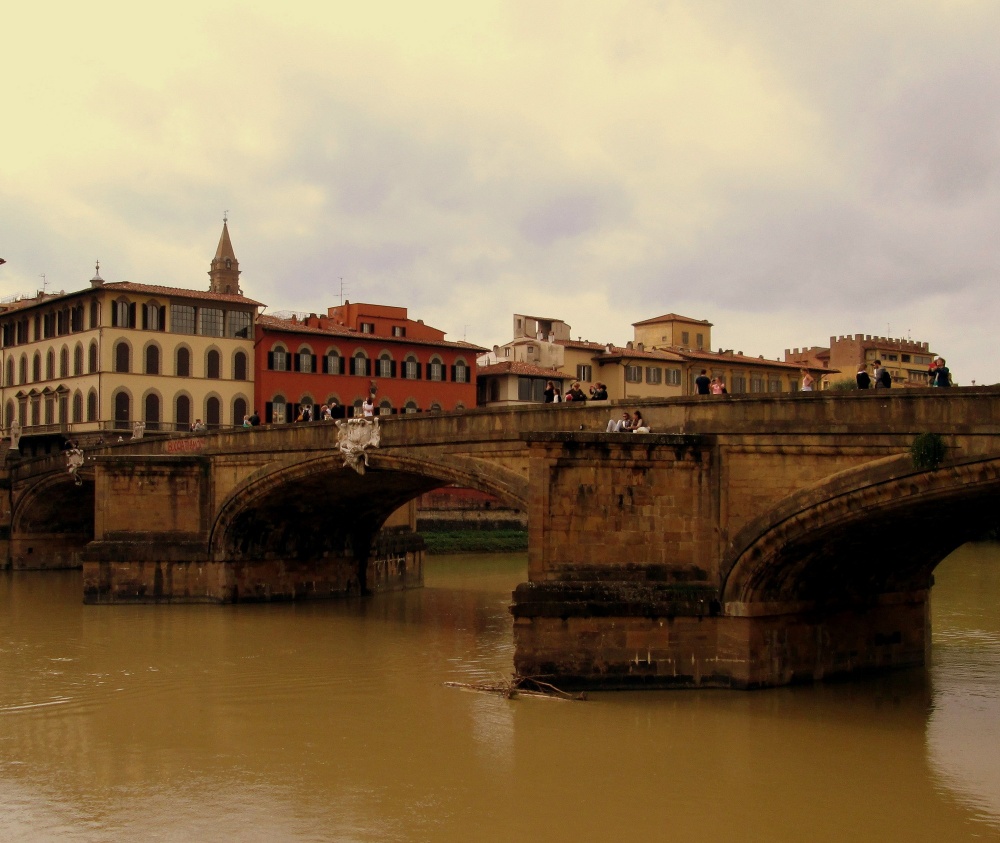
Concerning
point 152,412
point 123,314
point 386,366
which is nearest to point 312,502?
point 152,412

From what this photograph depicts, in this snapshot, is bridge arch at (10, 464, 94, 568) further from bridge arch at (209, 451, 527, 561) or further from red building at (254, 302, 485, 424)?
bridge arch at (209, 451, 527, 561)

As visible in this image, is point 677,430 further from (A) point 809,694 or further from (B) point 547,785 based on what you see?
(B) point 547,785

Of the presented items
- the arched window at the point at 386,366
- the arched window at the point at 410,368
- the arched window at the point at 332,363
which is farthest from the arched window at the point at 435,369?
the arched window at the point at 332,363

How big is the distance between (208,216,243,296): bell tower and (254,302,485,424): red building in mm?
23797

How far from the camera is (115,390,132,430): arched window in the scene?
4922 centimetres

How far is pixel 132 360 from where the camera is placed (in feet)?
163

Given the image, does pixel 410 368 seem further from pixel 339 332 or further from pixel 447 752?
pixel 447 752

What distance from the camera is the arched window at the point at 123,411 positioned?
49219 mm

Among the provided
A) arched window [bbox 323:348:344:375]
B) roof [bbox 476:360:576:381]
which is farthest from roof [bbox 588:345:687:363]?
arched window [bbox 323:348:344:375]

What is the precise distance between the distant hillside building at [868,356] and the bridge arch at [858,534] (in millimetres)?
58853

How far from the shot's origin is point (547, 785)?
50.3 ft

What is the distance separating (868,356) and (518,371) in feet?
106

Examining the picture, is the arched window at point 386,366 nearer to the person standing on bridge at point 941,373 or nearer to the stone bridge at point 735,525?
the stone bridge at point 735,525

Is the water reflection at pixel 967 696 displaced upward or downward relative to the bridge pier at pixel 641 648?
downward
